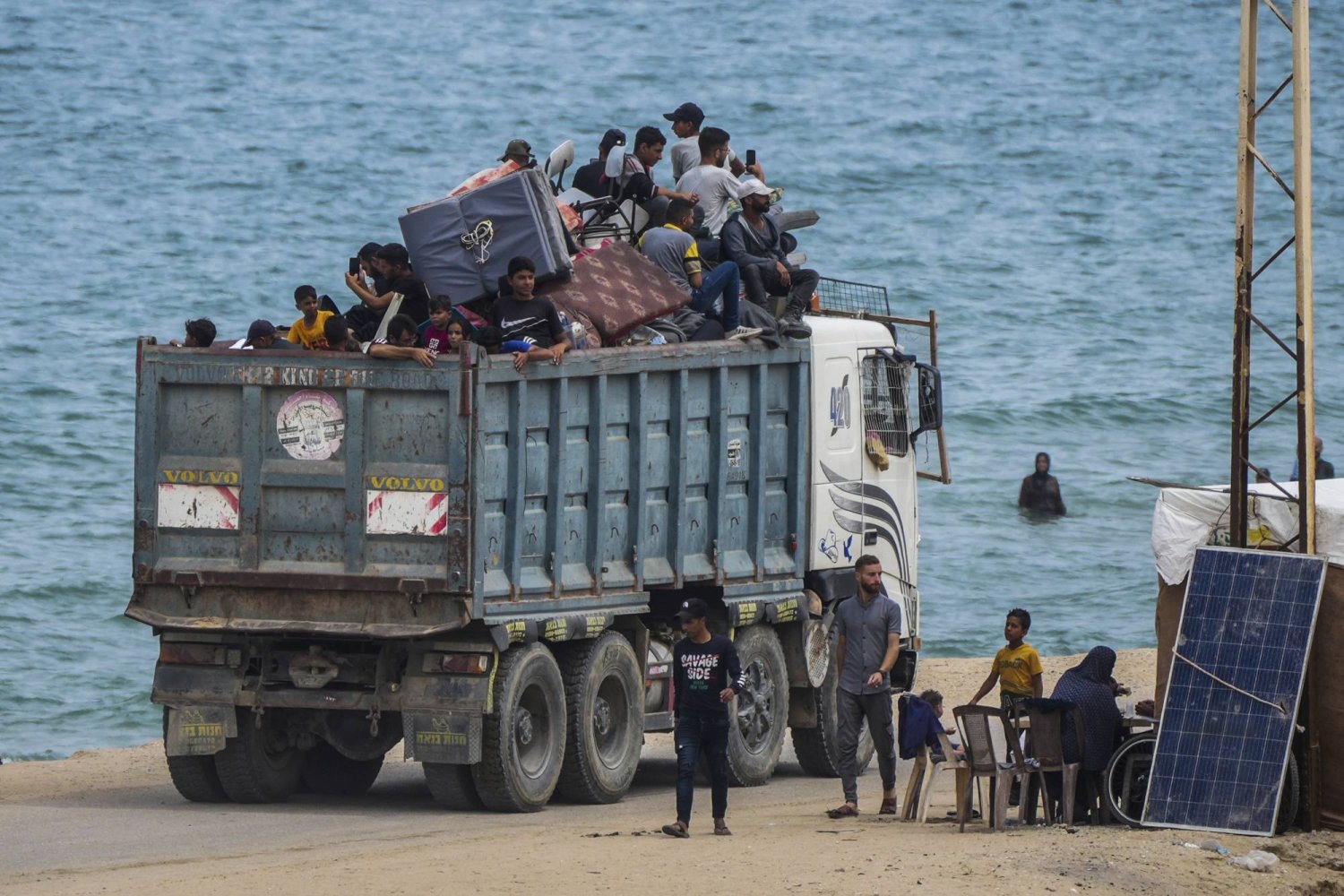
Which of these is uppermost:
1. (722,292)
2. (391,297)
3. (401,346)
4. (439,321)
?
(722,292)

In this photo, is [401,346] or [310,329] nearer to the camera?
[401,346]

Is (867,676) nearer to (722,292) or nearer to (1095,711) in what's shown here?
(1095,711)

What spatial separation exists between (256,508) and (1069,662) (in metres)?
12.6

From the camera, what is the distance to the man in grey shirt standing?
1514 cm

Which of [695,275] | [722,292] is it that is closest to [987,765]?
[722,292]

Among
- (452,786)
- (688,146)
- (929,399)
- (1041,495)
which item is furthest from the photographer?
(1041,495)

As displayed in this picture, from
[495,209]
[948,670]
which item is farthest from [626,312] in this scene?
[948,670]

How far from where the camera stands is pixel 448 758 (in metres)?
14.5

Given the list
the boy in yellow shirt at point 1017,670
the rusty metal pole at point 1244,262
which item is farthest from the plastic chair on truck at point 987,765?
the rusty metal pole at point 1244,262

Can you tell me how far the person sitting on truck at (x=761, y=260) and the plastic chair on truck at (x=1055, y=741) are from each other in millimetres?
4422

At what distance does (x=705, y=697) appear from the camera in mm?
14008

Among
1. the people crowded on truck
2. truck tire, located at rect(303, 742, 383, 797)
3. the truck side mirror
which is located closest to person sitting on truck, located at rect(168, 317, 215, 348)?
the people crowded on truck

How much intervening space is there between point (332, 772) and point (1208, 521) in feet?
20.8

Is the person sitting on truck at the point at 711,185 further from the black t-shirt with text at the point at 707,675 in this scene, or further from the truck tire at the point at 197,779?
the truck tire at the point at 197,779
